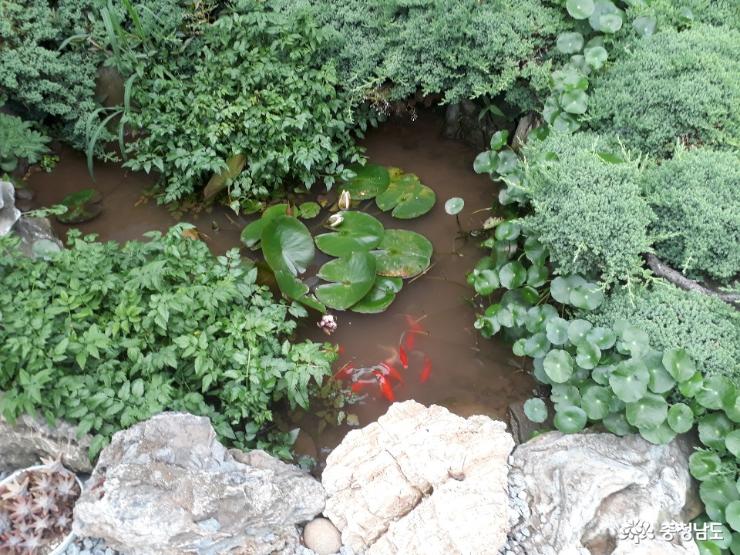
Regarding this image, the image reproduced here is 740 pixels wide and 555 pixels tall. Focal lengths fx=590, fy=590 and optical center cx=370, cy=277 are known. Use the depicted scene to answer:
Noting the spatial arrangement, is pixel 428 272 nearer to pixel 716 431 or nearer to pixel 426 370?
pixel 426 370

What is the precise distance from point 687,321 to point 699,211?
584 mm

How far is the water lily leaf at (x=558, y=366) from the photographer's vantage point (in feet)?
9.64

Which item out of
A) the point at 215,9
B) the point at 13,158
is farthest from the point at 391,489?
the point at 215,9

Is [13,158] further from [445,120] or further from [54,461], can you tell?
[445,120]

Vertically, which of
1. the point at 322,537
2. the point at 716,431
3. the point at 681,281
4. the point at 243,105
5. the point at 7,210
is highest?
the point at 243,105

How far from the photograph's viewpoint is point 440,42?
158 inches

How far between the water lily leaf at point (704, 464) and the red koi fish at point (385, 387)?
1.60 m

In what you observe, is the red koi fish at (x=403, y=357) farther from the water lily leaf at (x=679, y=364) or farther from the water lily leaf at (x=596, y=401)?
the water lily leaf at (x=679, y=364)

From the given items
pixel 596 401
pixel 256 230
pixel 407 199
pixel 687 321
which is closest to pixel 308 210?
pixel 256 230

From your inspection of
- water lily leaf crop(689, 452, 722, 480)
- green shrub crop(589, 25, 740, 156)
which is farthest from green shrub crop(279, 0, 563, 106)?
water lily leaf crop(689, 452, 722, 480)

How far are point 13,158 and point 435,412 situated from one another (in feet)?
11.0

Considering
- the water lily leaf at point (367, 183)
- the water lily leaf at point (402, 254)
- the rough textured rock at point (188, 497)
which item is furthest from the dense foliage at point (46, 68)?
the rough textured rock at point (188, 497)

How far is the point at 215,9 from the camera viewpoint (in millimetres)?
4527

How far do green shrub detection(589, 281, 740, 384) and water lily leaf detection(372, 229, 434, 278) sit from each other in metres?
1.29
